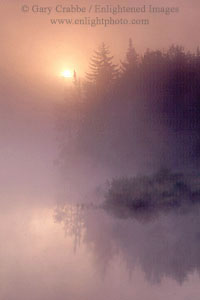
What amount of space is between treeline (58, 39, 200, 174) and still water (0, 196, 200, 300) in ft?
1.38

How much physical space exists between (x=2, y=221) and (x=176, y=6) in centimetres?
201

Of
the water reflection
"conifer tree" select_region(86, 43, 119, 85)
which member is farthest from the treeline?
the water reflection

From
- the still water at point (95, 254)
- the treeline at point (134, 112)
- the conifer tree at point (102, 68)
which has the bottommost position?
the still water at point (95, 254)

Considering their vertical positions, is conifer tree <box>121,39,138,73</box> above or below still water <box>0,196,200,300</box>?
above

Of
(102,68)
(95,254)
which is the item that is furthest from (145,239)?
(102,68)

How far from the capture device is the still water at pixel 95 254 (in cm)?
234

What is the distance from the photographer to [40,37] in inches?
93.3

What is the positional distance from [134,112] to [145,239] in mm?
916

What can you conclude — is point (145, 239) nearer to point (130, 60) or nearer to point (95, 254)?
point (95, 254)

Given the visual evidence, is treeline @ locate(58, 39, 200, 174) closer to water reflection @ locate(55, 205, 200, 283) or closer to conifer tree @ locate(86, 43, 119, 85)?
conifer tree @ locate(86, 43, 119, 85)

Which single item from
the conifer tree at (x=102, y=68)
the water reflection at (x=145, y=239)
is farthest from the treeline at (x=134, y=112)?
the water reflection at (x=145, y=239)

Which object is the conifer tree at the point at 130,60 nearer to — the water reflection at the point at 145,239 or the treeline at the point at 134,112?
the treeline at the point at 134,112

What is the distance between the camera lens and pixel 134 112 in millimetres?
2359

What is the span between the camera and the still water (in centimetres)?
234
